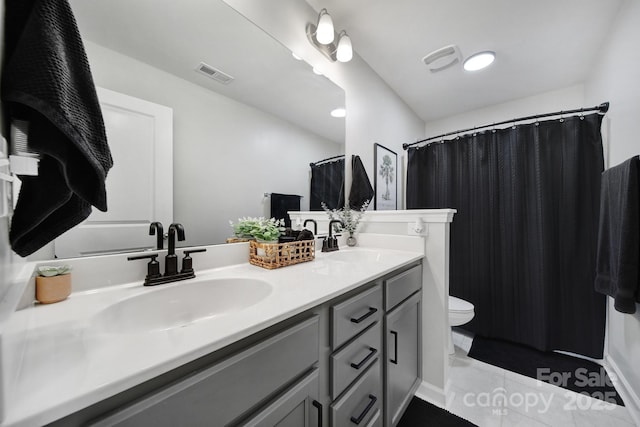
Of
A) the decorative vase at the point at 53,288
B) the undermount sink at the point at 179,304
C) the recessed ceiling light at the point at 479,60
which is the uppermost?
the recessed ceiling light at the point at 479,60

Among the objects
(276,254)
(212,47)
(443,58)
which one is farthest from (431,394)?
(443,58)

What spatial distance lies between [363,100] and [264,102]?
3.52 feet

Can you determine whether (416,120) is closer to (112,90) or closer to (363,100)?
(363,100)

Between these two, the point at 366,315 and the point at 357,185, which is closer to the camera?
the point at 366,315

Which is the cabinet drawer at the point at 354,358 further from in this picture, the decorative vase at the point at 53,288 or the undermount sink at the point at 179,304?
the decorative vase at the point at 53,288

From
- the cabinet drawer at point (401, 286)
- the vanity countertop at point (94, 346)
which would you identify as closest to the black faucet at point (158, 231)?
the vanity countertop at point (94, 346)

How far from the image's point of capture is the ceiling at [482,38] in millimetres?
1502

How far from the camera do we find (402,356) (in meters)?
1.21

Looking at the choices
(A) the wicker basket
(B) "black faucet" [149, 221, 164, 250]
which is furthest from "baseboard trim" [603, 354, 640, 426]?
(B) "black faucet" [149, 221, 164, 250]

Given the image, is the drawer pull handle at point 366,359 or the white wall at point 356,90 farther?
the white wall at point 356,90

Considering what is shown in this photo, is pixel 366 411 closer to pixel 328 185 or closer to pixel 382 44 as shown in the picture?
pixel 328 185

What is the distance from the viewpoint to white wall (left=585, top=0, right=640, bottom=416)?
1308 millimetres

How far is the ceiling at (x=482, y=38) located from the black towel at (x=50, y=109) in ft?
5.14

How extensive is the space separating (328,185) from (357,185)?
29 cm
